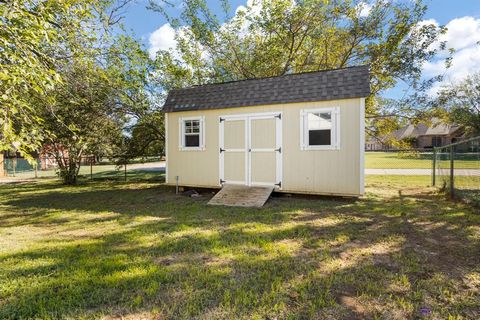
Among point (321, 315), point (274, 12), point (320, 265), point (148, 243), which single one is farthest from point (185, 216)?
point (274, 12)

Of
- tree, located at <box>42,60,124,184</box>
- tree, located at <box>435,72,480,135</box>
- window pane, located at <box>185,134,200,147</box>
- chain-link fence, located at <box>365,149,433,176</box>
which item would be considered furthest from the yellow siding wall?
tree, located at <box>435,72,480,135</box>

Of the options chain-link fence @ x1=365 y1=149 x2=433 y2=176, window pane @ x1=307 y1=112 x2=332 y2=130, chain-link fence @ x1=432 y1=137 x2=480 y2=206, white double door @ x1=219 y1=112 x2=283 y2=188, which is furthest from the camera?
chain-link fence @ x1=365 y1=149 x2=433 y2=176

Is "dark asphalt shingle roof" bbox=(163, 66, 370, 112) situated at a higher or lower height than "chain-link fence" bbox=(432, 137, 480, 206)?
higher

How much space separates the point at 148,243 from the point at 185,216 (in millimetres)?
1755

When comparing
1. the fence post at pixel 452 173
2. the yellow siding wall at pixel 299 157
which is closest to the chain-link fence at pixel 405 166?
the fence post at pixel 452 173

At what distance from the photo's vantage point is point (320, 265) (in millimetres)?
3109

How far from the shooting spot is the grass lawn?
2295mm

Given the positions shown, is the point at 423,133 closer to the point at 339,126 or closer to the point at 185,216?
the point at 339,126

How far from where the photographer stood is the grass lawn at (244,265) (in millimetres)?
2295

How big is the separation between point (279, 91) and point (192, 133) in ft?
10.0

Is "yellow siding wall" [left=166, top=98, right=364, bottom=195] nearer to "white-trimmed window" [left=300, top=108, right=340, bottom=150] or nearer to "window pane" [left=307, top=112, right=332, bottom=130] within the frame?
"white-trimmed window" [left=300, top=108, right=340, bottom=150]

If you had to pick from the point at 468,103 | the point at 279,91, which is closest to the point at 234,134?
the point at 279,91

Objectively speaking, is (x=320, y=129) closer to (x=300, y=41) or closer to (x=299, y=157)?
(x=299, y=157)

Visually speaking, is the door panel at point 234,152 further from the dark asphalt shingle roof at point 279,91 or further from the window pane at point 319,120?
the window pane at point 319,120
